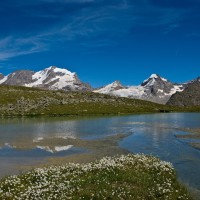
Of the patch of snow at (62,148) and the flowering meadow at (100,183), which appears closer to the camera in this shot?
the flowering meadow at (100,183)

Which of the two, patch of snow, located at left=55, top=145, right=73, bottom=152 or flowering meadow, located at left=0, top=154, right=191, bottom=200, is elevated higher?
flowering meadow, located at left=0, top=154, right=191, bottom=200

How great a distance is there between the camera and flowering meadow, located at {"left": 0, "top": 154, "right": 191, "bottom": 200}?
71.6ft

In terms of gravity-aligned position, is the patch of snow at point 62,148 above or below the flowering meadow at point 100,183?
below

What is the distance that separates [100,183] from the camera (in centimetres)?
2425

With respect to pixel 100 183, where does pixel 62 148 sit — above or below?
below

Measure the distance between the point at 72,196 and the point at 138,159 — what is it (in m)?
12.0

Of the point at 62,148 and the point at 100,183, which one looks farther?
the point at 62,148

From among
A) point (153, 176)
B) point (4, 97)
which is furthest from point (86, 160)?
point (4, 97)

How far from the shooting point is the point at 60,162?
3772 cm

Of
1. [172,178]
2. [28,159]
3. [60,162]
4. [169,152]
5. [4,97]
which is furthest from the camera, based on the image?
[4,97]

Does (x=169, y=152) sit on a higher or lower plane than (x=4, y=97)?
lower

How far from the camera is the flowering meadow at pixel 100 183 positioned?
71.6 feet

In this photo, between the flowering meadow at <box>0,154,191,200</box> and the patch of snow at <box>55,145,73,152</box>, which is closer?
the flowering meadow at <box>0,154,191,200</box>

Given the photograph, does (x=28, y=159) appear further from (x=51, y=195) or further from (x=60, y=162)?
(x=51, y=195)
